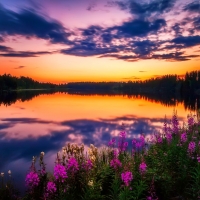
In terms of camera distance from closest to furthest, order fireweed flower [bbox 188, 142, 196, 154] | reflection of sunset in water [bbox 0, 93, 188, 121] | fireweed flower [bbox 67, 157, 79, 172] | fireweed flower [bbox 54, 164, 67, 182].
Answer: fireweed flower [bbox 54, 164, 67, 182] → fireweed flower [bbox 67, 157, 79, 172] → fireweed flower [bbox 188, 142, 196, 154] → reflection of sunset in water [bbox 0, 93, 188, 121]

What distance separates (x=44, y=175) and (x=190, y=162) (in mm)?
5338

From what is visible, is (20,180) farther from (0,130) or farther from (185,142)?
(0,130)

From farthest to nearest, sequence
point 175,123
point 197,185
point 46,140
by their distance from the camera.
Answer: point 46,140 → point 175,123 → point 197,185

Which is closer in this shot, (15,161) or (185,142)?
(185,142)

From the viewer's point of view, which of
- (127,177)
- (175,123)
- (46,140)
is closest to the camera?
(127,177)

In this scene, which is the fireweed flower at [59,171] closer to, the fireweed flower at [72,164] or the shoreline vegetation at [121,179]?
the shoreline vegetation at [121,179]

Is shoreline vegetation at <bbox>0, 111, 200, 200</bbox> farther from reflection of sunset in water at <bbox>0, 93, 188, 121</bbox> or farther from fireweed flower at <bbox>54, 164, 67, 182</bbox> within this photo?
reflection of sunset in water at <bbox>0, 93, 188, 121</bbox>

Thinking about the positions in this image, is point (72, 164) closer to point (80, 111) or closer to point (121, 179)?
point (121, 179)

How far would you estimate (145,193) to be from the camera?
25.8 feet

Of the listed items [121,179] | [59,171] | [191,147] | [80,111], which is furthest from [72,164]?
[80,111]

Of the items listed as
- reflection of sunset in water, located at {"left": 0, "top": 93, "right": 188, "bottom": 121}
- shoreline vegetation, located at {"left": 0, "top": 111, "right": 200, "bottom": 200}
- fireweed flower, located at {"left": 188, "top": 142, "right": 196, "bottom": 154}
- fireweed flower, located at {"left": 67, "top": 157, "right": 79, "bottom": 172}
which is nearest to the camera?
shoreline vegetation, located at {"left": 0, "top": 111, "right": 200, "bottom": 200}

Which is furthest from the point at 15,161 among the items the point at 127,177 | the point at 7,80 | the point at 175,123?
the point at 7,80

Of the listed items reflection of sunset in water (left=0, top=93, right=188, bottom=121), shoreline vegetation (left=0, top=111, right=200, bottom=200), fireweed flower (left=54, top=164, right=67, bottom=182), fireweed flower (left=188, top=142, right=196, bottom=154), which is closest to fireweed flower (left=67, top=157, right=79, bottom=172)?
shoreline vegetation (left=0, top=111, right=200, bottom=200)

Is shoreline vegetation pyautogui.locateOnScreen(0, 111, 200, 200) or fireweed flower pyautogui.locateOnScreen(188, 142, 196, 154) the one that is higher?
fireweed flower pyautogui.locateOnScreen(188, 142, 196, 154)
